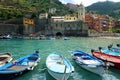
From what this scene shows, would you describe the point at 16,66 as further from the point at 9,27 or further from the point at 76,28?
the point at 76,28

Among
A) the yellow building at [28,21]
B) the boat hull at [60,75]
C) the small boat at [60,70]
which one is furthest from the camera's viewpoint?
the yellow building at [28,21]

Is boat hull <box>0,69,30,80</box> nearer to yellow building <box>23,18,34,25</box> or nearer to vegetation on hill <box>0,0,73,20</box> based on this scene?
yellow building <box>23,18,34,25</box>

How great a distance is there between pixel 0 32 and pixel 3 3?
4652 cm

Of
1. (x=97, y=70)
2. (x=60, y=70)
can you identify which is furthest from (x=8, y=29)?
(x=60, y=70)

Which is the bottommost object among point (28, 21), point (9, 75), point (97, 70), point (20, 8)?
point (97, 70)

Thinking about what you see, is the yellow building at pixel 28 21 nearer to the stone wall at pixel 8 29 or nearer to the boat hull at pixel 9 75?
the stone wall at pixel 8 29

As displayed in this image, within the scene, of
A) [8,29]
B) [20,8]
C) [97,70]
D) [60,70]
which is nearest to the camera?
[60,70]

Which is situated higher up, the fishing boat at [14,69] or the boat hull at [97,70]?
the fishing boat at [14,69]

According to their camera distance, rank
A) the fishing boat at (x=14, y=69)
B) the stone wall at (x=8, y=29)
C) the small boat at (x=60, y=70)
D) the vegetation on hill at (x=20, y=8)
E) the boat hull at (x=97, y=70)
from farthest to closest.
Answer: the vegetation on hill at (x=20, y=8) → the stone wall at (x=8, y=29) → the boat hull at (x=97, y=70) → the fishing boat at (x=14, y=69) → the small boat at (x=60, y=70)

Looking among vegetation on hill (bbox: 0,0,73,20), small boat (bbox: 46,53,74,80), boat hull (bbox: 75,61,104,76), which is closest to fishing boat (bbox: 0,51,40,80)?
small boat (bbox: 46,53,74,80)

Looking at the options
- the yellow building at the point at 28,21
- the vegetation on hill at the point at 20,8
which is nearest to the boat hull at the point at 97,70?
the yellow building at the point at 28,21

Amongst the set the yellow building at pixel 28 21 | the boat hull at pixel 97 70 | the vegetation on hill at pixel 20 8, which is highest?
the vegetation on hill at pixel 20 8

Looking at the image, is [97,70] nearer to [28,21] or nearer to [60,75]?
[60,75]

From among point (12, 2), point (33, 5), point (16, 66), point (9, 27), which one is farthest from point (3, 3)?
point (16, 66)
